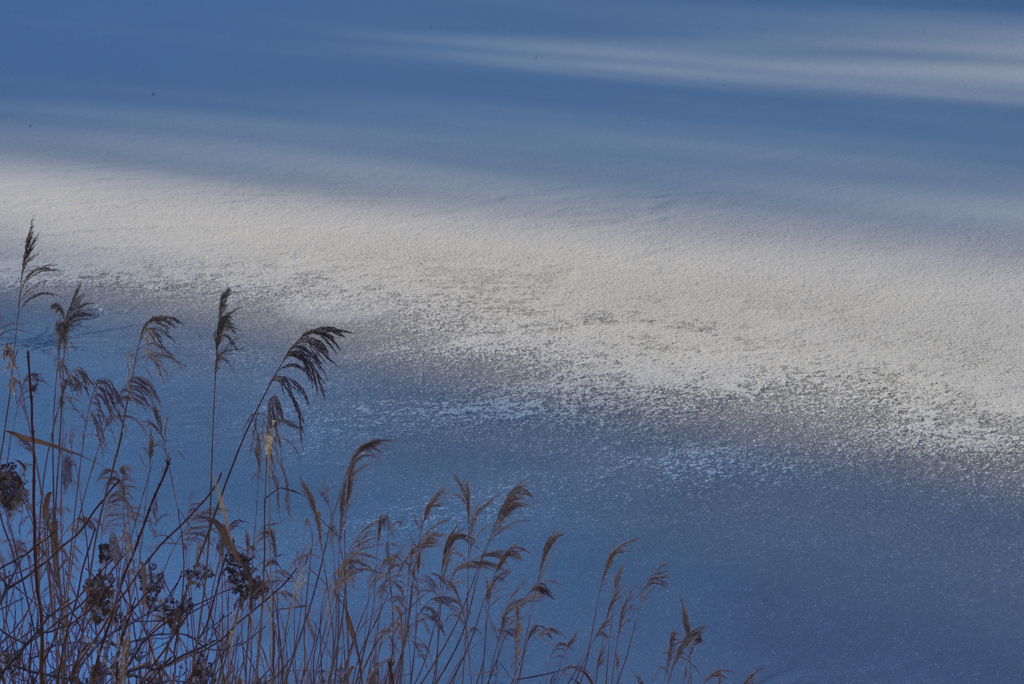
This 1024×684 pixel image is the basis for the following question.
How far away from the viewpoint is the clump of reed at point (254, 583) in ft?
3.50

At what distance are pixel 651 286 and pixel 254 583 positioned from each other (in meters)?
1.93

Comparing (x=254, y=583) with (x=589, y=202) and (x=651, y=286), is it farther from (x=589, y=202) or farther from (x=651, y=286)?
(x=589, y=202)

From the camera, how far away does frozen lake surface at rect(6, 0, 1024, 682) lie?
1.70m

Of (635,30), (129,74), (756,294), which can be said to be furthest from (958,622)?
(635,30)

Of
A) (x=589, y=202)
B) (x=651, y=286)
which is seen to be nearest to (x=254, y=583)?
(x=651, y=286)

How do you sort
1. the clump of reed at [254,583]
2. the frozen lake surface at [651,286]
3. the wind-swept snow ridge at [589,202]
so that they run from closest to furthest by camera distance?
the clump of reed at [254,583] → the frozen lake surface at [651,286] → the wind-swept snow ridge at [589,202]

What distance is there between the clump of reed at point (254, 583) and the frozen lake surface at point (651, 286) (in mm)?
143

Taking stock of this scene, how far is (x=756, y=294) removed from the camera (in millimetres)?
2803

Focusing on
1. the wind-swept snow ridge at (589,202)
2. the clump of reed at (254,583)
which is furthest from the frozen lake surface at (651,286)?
A: the clump of reed at (254,583)

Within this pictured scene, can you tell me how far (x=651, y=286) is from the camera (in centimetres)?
286

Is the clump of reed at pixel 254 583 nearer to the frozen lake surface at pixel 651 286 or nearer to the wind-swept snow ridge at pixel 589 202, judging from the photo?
the frozen lake surface at pixel 651 286

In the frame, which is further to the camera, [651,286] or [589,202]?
[589,202]

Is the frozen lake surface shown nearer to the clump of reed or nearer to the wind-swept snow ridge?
the wind-swept snow ridge

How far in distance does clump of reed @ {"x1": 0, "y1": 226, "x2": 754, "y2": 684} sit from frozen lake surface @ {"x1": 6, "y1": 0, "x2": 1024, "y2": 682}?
0.47 ft
